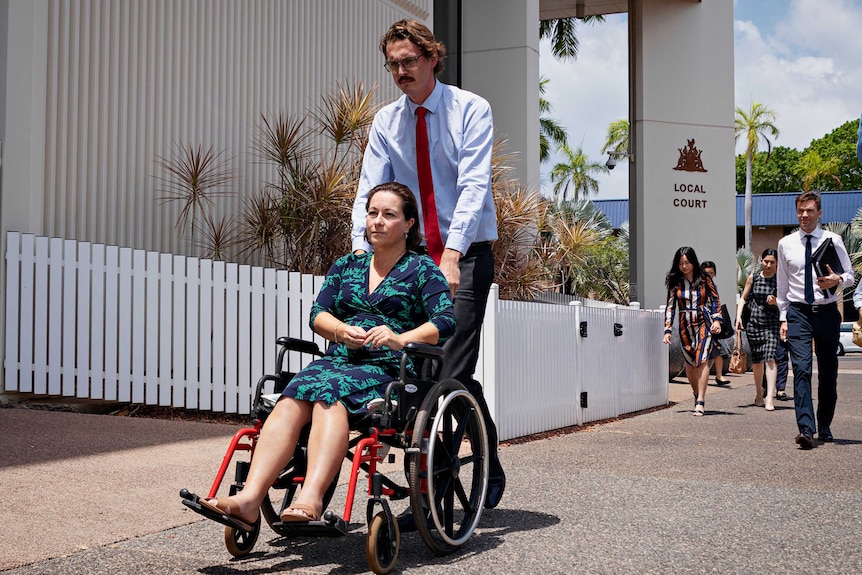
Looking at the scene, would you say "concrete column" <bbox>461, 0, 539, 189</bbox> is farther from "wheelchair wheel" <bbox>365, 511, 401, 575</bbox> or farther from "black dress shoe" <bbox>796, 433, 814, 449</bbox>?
"wheelchair wheel" <bbox>365, 511, 401, 575</bbox>

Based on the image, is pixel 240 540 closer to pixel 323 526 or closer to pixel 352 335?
pixel 323 526

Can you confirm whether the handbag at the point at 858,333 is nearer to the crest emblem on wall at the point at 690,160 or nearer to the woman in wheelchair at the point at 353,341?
the woman in wheelchair at the point at 353,341

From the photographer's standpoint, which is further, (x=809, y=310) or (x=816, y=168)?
(x=816, y=168)

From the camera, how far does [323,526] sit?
3.39 meters

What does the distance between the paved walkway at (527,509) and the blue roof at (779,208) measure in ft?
145

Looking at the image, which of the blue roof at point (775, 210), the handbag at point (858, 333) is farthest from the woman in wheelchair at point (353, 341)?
the blue roof at point (775, 210)

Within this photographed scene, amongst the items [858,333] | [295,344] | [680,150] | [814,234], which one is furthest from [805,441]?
[680,150]

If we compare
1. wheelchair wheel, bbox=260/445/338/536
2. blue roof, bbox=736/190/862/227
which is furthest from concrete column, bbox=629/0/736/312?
blue roof, bbox=736/190/862/227

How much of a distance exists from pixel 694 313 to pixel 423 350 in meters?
7.88

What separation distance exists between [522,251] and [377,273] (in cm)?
897

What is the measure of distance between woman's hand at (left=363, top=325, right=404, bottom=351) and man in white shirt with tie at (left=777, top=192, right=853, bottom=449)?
471cm

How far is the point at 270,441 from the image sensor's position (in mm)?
3537

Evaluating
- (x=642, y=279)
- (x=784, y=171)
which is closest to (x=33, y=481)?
(x=642, y=279)

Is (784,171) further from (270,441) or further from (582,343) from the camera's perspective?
(270,441)
